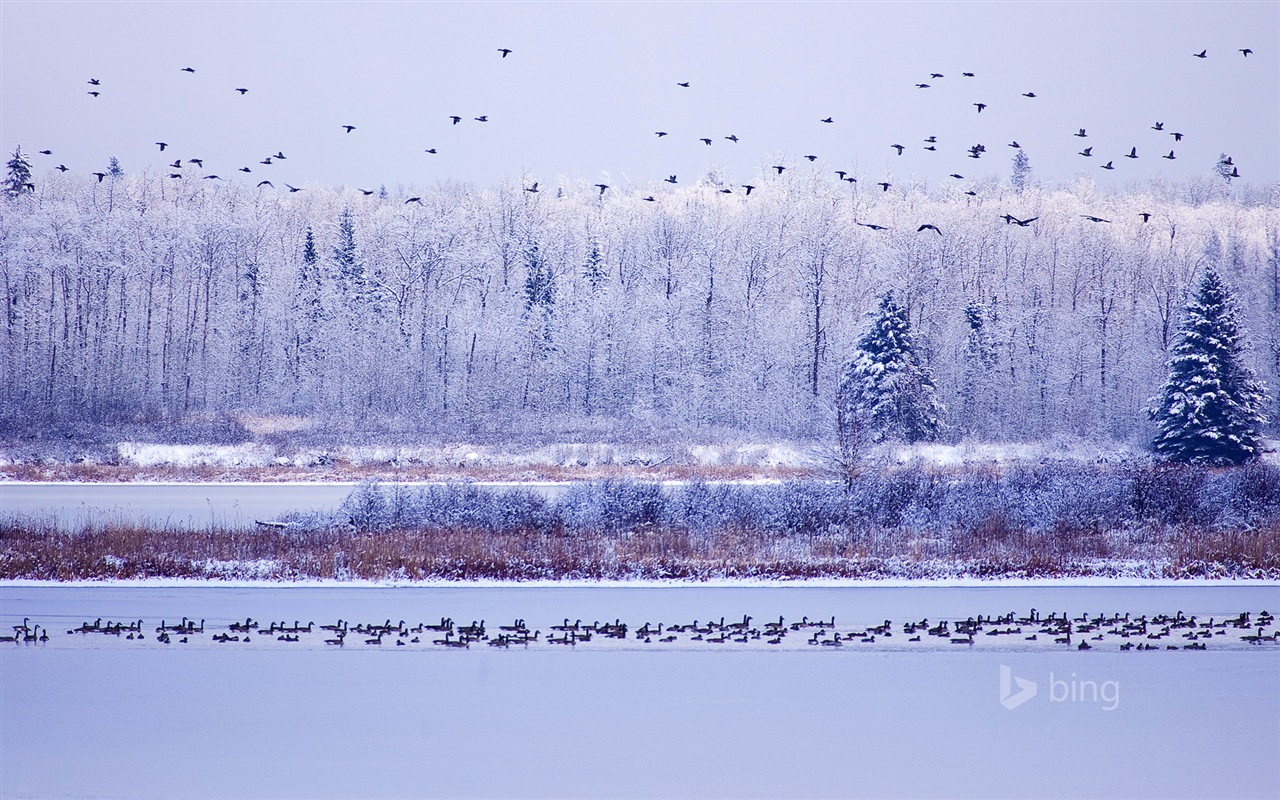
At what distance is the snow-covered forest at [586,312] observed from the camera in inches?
2014

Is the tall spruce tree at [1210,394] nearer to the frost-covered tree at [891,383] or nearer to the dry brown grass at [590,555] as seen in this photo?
the frost-covered tree at [891,383]

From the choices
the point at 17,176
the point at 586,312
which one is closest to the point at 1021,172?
the point at 586,312

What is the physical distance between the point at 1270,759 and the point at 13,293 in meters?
61.6

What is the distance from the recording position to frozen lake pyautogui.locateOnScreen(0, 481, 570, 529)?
805 inches

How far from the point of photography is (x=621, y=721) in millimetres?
9750

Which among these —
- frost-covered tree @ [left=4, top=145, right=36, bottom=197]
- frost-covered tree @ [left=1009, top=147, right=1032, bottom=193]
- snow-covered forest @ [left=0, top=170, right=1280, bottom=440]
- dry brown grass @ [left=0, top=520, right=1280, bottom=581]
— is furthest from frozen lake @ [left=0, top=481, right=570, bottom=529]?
frost-covered tree @ [left=1009, top=147, right=1032, bottom=193]

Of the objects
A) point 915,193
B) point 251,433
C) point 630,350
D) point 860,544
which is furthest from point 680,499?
point 915,193

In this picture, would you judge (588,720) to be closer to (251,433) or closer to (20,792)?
(20,792)

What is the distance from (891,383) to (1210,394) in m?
10.8

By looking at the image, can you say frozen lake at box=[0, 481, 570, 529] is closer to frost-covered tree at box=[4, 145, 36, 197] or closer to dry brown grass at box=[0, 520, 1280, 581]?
dry brown grass at box=[0, 520, 1280, 581]

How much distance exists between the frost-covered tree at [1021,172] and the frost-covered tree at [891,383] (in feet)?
168

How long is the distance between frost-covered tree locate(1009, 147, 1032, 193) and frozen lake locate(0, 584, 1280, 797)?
264 ft

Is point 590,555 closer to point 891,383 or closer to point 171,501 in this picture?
point 171,501

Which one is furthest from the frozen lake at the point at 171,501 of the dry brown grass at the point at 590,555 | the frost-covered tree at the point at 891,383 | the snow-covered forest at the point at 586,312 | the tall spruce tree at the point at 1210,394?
the tall spruce tree at the point at 1210,394
